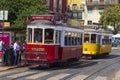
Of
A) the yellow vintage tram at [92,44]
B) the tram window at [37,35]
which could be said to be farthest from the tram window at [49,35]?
the yellow vintage tram at [92,44]

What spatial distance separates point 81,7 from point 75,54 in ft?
248

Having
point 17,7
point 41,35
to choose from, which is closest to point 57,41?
point 41,35

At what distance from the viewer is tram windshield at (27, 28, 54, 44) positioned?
2606 cm

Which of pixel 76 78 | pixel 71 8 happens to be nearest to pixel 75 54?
pixel 76 78

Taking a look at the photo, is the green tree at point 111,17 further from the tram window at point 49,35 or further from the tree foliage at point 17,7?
the tram window at point 49,35

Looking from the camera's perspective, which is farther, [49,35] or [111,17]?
[111,17]

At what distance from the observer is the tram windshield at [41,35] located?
26.1 m

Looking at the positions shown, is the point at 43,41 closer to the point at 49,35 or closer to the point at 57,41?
the point at 49,35

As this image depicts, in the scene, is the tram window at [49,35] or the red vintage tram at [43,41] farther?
the tram window at [49,35]

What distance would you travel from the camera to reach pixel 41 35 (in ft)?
85.6

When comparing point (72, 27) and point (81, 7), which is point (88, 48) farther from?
point (81, 7)

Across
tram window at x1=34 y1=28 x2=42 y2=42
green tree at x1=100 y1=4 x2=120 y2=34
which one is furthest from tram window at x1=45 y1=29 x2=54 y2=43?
green tree at x1=100 y1=4 x2=120 y2=34

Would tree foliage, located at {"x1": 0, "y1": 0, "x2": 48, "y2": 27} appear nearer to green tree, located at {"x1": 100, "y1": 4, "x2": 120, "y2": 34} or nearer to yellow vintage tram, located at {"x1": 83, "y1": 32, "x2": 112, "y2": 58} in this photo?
yellow vintage tram, located at {"x1": 83, "y1": 32, "x2": 112, "y2": 58}

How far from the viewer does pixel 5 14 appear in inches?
1046
